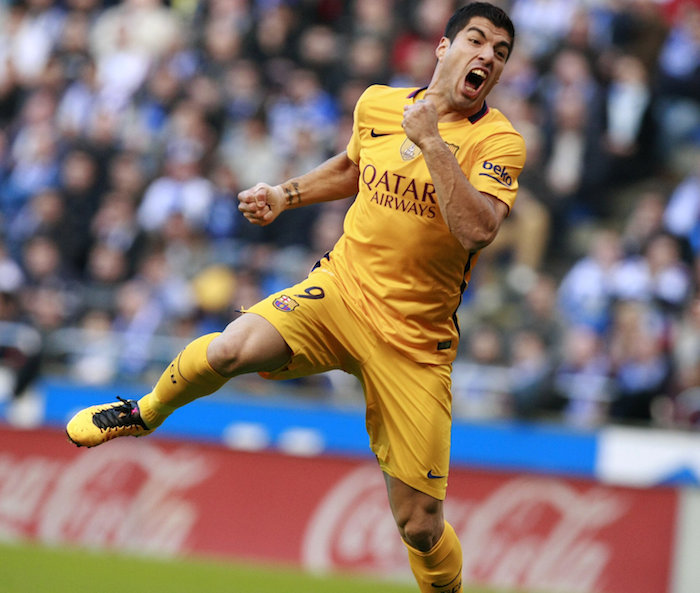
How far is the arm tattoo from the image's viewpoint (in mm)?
6637

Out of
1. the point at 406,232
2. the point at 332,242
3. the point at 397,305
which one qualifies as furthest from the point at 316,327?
the point at 332,242

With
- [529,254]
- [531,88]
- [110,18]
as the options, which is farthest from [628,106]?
[110,18]

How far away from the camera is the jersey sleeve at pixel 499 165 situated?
233 inches

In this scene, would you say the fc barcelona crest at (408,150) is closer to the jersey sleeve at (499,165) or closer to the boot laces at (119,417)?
the jersey sleeve at (499,165)

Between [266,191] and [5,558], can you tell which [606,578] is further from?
[266,191]

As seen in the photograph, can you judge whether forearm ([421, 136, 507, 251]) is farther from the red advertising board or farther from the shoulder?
the red advertising board

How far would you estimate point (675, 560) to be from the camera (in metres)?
10.2

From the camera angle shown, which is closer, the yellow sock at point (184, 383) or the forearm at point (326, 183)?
the yellow sock at point (184, 383)

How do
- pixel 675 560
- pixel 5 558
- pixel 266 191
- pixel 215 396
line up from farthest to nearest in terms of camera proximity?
pixel 215 396
pixel 675 560
pixel 5 558
pixel 266 191

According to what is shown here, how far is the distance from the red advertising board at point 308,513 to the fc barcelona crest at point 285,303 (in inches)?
177

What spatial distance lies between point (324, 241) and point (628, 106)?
11.5 feet

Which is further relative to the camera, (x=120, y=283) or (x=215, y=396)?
(x=120, y=283)

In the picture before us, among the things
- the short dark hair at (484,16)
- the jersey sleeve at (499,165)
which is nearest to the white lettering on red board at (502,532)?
the jersey sleeve at (499,165)

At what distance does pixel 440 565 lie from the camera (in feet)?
21.6
